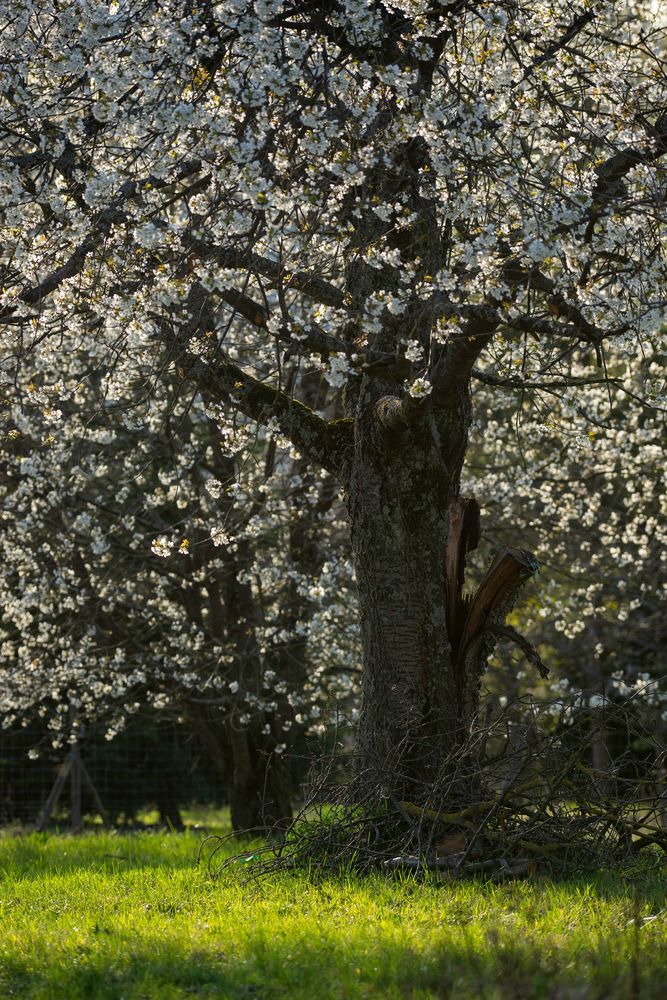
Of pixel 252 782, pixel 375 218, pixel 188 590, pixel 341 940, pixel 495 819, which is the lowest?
pixel 341 940

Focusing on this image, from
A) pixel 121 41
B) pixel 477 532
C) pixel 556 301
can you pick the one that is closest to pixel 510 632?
pixel 477 532

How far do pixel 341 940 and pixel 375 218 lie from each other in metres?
4.08

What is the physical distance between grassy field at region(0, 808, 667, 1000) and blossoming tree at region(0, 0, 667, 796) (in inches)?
41.0

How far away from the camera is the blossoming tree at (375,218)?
543 cm

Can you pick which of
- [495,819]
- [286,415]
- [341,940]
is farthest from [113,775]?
[341,940]

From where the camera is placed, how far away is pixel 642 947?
4141mm

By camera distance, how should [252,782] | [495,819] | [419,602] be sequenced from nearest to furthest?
[495,819], [419,602], [252,782]

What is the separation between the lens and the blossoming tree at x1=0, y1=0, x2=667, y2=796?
543 cm

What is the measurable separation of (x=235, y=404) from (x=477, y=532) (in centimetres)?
177

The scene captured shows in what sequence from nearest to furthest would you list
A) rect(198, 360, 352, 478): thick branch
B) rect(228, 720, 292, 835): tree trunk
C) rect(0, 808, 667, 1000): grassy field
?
rect(0, 808, 667, 1000): grassy field, rect(198, 360, 352, 478): thick branch, rect(228, 720, 292, 835): tree trunk

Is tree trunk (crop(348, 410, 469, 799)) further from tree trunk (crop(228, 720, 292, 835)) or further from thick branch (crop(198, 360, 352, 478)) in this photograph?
tree trunk (crop(228, 720, 292, 835))

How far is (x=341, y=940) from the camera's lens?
4.44 m

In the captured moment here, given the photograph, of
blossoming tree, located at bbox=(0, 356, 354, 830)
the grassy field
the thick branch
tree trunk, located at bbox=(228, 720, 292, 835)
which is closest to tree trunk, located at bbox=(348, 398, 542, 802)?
the thick branch

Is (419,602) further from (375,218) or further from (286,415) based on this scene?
(375,218)
